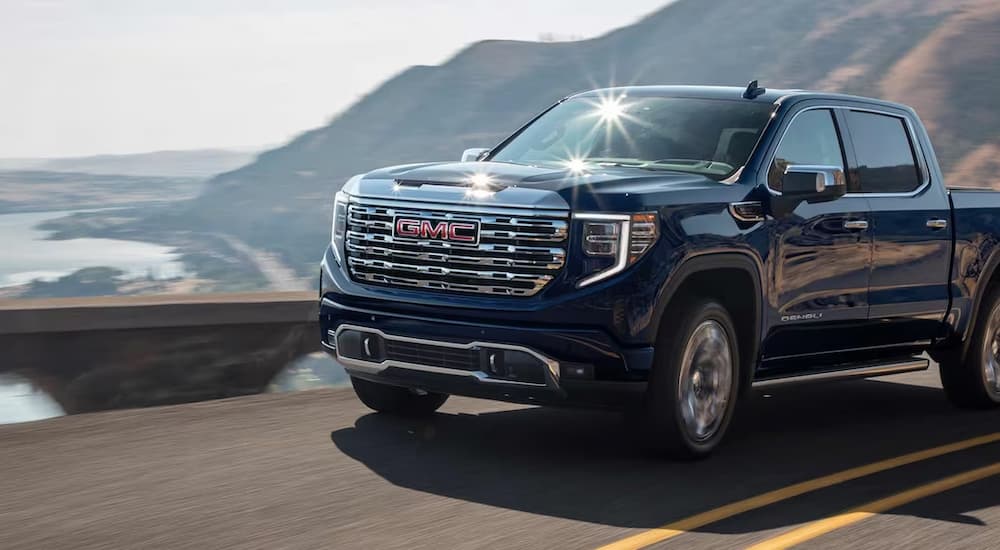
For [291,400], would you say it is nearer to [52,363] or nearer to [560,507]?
[52,363]

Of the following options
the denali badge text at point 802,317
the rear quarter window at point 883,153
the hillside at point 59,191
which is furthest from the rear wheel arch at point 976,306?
the hillside at point 59,191

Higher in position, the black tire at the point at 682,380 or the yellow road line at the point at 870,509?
the black tire at the point at 682,380

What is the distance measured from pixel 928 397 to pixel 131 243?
15560 centimetres

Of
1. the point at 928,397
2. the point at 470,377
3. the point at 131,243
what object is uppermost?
the point at 470,377

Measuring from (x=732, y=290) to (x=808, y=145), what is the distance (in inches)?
46.5

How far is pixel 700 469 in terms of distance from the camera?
21.9 feet

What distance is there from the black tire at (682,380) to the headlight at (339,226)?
1742 mm

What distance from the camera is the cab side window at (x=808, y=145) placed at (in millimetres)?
7344

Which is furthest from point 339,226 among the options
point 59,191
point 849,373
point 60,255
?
point 59,191

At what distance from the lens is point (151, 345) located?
8.67m

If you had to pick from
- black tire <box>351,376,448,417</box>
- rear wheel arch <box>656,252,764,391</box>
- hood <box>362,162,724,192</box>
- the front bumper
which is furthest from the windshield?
black tire <box>351,376,448,417</box>

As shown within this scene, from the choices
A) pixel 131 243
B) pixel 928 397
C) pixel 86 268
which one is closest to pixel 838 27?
pixel 131 243

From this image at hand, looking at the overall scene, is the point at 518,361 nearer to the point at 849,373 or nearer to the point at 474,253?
the point at 474,253

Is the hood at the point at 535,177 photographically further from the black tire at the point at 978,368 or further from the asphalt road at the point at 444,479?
the black tire at the point at 978,368
